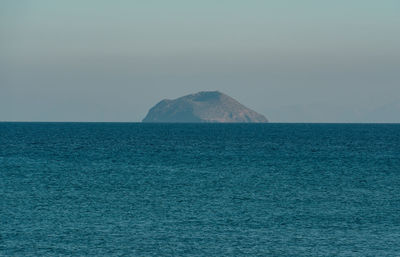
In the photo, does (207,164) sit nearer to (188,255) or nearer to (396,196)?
(396,196)

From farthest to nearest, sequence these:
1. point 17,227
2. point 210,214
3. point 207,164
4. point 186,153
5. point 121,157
→ point 186,153
point 121,157
point 207,164
point 210,214
point 17,227

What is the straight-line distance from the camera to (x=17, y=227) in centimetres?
3894

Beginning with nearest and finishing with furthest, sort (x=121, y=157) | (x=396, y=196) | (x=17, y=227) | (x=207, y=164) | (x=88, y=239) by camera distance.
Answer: (x=88, y=239), (x=17, y=227), (x=396, y=196), (x=207, y=164), (x=121, y=157)

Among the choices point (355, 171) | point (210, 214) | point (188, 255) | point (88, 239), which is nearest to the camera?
point (188, 255)

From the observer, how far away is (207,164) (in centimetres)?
8281

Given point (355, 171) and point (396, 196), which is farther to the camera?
point (355, 171)

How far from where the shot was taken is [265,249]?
34.2 metres

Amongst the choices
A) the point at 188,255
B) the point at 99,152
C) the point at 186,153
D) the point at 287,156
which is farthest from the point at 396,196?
the point at 99,152

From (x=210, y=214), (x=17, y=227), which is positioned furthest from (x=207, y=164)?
(x=17, y=227)

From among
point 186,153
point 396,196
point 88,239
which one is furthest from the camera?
point 186,153

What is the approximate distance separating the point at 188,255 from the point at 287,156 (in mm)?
65331

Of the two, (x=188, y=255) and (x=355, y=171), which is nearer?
(x=188, y=255)

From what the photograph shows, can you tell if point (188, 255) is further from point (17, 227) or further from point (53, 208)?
point (53, 208)

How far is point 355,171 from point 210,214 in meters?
34.8
